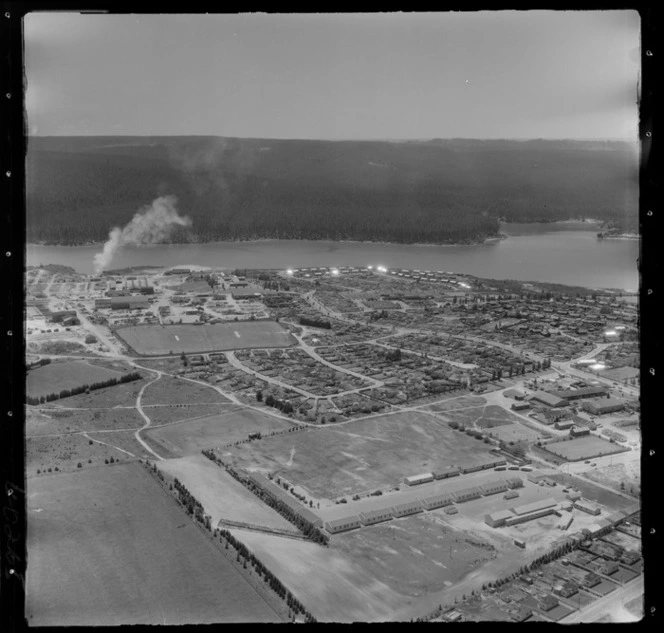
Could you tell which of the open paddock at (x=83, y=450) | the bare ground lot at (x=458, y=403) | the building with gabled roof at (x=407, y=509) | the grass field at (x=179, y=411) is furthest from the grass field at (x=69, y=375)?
the bare ground lot at (x=458, y=403)

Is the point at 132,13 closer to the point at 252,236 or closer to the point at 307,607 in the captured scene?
the point at 307,607

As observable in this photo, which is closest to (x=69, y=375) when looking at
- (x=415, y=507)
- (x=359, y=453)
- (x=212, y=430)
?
(x=212, y=430)

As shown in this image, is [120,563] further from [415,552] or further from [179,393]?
[179,393]

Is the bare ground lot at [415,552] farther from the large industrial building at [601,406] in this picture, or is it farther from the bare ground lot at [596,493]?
the large industrial building at [601,406]

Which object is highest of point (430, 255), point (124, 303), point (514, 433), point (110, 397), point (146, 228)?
point (146, 228)

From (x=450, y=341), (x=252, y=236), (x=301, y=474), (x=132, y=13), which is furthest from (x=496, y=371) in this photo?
(x=132, y=13)
